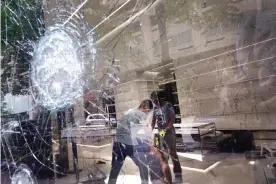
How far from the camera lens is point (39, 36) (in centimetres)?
109

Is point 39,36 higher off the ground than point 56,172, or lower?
higher

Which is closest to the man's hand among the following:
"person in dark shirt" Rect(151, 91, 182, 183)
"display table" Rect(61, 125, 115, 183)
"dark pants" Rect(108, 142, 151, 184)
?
"person in dark shirt" Rect(151, 91, 182, 183)

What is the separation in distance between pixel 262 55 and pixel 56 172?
38.6 inches

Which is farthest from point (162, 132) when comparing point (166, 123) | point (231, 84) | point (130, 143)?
point (231, 84)

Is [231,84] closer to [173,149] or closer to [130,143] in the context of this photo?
[173,149]

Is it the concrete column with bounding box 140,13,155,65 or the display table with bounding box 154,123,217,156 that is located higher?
the concrete column with bounding box 140,13,155,65

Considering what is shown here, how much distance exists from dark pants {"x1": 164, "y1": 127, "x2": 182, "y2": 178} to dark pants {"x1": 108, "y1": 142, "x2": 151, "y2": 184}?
0.11 m

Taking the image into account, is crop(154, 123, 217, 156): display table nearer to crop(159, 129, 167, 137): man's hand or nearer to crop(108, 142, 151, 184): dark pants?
crop(159, 129, 167, 137): man's hand

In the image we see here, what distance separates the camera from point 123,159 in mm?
1008

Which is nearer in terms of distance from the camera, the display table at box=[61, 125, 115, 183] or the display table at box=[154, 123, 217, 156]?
the display table at box=[154, 123, 217, 156]

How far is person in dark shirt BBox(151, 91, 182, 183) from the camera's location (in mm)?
935

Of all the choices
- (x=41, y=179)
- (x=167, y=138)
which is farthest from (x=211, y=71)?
(x=41, y=179)

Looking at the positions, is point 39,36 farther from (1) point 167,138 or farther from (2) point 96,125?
(1) point 167,138

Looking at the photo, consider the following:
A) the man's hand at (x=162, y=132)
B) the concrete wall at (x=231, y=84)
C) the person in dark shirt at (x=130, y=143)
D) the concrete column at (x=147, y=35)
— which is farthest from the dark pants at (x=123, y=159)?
the concrete column at (x=147, y=35)
